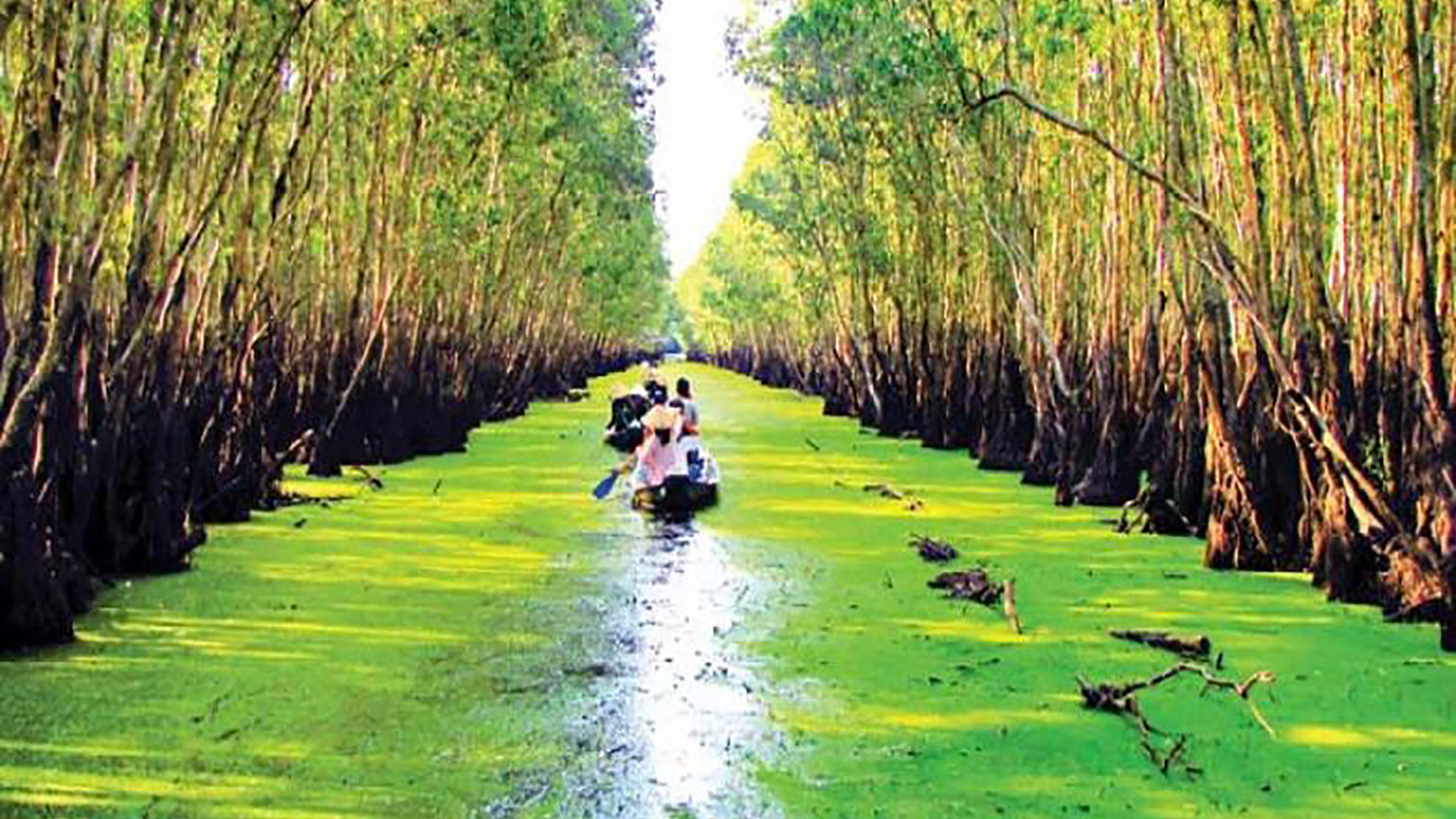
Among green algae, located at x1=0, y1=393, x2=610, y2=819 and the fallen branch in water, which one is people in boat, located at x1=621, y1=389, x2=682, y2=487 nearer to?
green algae, located at x1=0, y1=393, x2=610, y2=819

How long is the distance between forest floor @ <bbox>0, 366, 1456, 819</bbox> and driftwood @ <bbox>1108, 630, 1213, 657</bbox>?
9 centimetres

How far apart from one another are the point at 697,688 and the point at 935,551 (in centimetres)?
436

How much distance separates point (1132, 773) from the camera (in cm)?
530

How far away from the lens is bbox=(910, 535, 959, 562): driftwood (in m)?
10.4

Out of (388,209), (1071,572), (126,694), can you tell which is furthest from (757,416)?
(126,694)

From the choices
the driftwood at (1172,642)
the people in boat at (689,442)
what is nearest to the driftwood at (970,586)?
the driftwood at (1172,642)

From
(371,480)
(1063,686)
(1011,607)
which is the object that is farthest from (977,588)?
(371,480)

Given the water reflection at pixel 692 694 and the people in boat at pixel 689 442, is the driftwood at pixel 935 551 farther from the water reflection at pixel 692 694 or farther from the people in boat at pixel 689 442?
the people in boat at pixel 689 442

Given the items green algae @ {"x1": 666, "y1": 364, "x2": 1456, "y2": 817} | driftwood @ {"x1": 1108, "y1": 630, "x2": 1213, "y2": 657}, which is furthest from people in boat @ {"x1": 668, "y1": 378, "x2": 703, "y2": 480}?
driftwood @ {"x1": 1108, "y1": 630, "x2": 1213, "y2": 657}

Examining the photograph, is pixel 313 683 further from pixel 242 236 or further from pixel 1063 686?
pixel 242 236

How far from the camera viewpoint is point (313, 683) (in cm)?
652

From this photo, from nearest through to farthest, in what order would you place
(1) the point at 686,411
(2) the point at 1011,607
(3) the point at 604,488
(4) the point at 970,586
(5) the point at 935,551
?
(2) the point at 1011,607 → (4) the point at 970,586 → (5) the point at 935,551 → (3) the point at 604,488 → (1) the point at 686,411

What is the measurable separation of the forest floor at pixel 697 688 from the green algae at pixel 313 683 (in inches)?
0.9

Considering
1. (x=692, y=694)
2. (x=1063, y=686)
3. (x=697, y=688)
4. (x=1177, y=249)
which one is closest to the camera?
(x=692, y=694)
